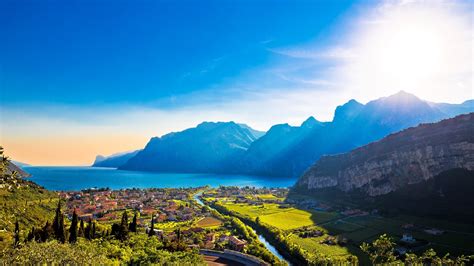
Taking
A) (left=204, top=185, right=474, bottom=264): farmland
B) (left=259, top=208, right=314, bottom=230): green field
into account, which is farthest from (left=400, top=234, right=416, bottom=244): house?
(left=259, top=208, right=314, bottom=230): green field

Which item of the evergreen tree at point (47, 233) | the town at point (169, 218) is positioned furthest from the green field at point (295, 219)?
the evergreen tree at point (47, 233)

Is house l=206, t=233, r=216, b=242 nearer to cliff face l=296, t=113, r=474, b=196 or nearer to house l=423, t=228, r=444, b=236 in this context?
house l=423, t=228, r=444, b=236

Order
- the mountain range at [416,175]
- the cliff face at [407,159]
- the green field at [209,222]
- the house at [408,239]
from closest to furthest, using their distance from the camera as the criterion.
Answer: the house at [408,239], the green field at [209,222], the mountain range at [416,175], the cliff face at [407,159]

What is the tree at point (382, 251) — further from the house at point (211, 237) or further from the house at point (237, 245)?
the house at point (211, 237)

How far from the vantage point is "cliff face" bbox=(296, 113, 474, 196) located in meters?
102

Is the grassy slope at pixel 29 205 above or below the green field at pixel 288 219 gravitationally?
above

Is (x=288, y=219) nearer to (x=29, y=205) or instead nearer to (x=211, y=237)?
(x=211, y=237)

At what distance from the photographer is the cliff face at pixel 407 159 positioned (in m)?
102

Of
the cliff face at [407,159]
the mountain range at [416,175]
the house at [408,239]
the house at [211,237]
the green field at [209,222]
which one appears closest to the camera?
the house at [408,239]

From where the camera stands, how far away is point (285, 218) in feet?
307

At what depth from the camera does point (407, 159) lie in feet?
375

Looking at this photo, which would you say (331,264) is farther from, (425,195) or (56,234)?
(425,195)

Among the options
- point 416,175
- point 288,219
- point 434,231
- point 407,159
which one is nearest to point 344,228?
point 288,219


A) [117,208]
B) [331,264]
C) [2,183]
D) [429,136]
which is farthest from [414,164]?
[2,183]
